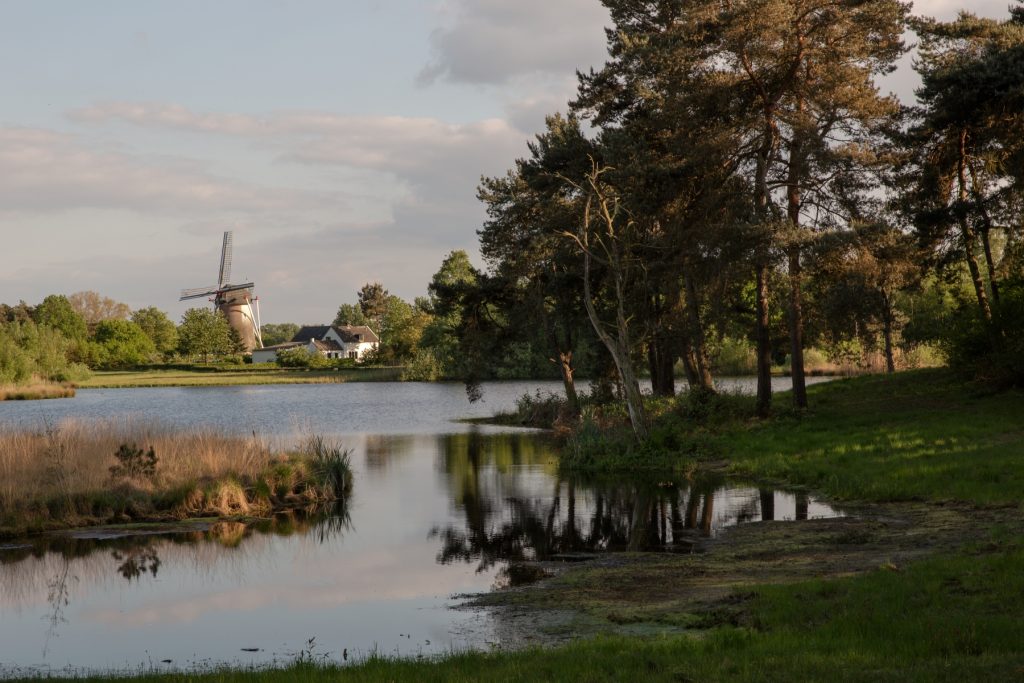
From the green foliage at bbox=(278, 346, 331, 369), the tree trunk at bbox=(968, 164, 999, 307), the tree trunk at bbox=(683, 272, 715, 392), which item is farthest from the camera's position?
the green foliage at bbox=(278, 346, 331, 369)

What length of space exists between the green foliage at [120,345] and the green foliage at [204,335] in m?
7.67

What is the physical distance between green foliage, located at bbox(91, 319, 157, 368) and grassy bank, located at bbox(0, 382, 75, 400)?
4885 centimetres

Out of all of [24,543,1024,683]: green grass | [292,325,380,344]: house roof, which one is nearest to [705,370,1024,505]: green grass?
[24,543,1024,683]: green grass

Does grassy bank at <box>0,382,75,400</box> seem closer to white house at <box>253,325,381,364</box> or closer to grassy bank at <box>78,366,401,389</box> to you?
grassy bank at <box>78,366,401,389</box>

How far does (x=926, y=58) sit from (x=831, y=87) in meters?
8.83

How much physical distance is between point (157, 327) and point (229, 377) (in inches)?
2300

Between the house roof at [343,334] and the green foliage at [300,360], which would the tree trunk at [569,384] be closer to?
the green foliage at [300,360]

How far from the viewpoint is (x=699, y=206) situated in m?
33.9

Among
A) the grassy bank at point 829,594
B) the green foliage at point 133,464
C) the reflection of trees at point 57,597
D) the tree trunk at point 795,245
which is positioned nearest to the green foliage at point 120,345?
the green foliage at point 133,464

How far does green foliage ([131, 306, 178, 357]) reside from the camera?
6083 inches

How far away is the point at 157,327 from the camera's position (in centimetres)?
16050

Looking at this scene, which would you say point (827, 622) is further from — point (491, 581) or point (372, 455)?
point (372, 455)

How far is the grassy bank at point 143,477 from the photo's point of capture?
876 inches

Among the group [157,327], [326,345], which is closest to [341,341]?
[326,345]
